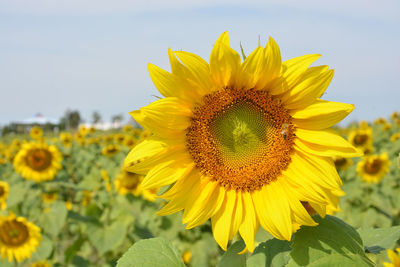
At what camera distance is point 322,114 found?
1646mm

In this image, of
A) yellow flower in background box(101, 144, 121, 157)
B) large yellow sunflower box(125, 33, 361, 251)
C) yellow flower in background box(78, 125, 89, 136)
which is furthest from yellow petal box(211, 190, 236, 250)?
yellow flower in background box(78, 125, 89, 136)

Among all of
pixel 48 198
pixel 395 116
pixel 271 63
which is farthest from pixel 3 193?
pixel 395 116

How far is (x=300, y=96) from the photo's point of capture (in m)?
1.68

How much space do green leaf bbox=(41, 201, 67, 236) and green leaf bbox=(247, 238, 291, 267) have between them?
13.3 ft

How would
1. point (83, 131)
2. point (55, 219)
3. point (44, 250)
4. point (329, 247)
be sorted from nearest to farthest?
point (329, 247) < point (44, 250) < point (55, 219) < point (83, 131)

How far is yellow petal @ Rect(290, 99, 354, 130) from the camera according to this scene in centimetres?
162

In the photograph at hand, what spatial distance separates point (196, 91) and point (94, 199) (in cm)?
681

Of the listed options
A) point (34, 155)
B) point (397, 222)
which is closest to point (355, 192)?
point (397, 222)

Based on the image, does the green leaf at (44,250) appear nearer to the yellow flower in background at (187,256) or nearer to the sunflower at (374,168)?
the yellow flower in background at (187,256)

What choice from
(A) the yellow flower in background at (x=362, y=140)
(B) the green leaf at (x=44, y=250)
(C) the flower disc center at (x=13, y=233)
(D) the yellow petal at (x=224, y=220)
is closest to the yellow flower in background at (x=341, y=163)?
(A) the yellow flower in background at (x=362, y=140)

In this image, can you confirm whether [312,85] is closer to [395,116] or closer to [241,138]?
[241,138]

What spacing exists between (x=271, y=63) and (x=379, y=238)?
902mm

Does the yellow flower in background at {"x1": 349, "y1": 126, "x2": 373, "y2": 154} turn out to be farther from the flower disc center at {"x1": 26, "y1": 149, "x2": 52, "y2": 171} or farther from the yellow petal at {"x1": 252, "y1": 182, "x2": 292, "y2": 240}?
the yellow petal at {"x1": 252, "y1": 182, "x2": 292, "y2": 240}

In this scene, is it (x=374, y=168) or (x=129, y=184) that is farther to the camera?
(x=374, y=168)
